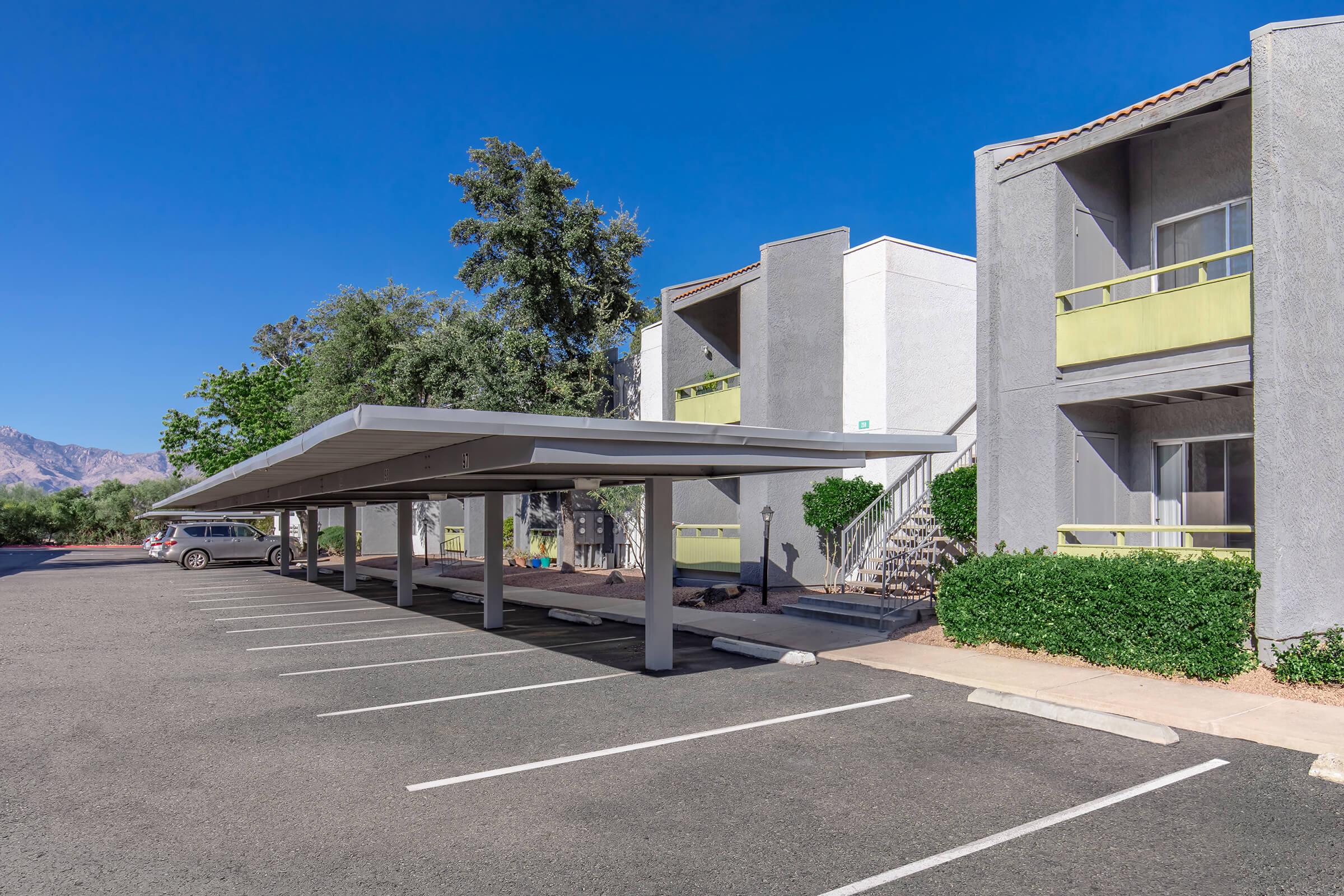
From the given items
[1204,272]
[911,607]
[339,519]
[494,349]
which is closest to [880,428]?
[911,607]

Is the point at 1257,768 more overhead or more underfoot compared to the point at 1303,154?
more underfoot

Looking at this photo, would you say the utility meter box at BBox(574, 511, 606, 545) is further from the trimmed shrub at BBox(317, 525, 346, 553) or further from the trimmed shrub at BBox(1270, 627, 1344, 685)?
the trimmed shrub at BBox(1270, 627, 1344, 685)

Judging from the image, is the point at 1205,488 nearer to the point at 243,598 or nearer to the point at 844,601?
the point at 844,601

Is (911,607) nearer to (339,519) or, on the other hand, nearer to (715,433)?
(715,433)

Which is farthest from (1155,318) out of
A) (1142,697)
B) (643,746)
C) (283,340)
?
(283,340)

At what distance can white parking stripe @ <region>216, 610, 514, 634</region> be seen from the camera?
14.9 meters

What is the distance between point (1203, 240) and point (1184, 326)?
88.1 inches

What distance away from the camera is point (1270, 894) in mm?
4461

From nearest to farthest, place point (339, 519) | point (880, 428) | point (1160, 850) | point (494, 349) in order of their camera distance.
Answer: point (1160, 850) → point (880, 428) → point (494, 349) → point (339, 519)

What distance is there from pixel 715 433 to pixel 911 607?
6153 mm

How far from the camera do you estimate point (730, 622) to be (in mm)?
14211

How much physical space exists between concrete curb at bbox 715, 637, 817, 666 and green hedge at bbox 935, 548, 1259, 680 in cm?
222

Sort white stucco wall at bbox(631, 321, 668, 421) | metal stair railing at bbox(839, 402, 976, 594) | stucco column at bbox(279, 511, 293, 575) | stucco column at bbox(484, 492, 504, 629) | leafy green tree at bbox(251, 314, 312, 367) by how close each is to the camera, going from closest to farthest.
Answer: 1. stucco column at bbox(484, 492, 504, 629)
2. metal stair railing at bbox(839, 402, 976, 594)
3. white stucco wall at bbox(631, 321, 668, 421)
4. stucco column at bbox(279, 511, 293, 575)
5. leafy green tree at bbox(251, 314, 312, 367)

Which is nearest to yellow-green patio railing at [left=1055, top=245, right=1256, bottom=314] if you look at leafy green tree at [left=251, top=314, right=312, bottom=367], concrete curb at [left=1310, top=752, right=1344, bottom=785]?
Answer: concrete curb at [left=1310, top=752, right=1344, bottom=785]
